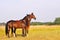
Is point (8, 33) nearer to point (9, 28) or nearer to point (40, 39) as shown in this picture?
point (9, 28)

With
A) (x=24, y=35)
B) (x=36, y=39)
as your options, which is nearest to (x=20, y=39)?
(x=36, y=39)

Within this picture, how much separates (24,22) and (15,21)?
0.77m

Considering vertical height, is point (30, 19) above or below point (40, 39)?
above

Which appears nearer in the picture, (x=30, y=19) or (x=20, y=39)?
(x=20, y=39)

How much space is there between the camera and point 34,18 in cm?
1811

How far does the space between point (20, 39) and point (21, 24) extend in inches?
95.0

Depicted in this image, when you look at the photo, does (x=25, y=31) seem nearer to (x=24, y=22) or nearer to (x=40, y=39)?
(x=24, y=22)

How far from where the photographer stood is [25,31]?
1769 cm

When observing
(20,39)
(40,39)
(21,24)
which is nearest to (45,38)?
(40,39)

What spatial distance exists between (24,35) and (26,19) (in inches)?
53.5

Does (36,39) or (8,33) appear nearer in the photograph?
(36,39)

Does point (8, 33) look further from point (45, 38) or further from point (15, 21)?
point (45, 38)

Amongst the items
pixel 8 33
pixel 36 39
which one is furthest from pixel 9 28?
pixel 36 39

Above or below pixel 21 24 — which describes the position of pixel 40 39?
below
